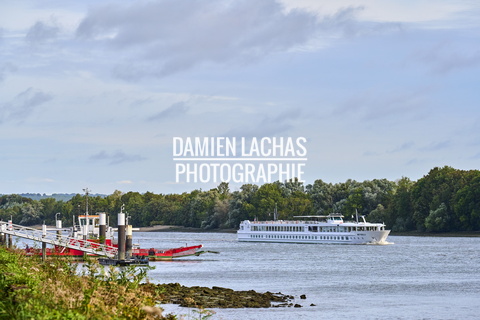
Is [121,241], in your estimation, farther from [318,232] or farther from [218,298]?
[318,232]

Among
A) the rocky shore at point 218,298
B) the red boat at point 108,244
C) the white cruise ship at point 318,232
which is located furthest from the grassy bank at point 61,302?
the white cruise ship at point 318,232

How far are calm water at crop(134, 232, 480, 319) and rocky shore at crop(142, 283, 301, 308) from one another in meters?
1.22

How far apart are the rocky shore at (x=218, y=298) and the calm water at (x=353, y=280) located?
1220 millimetres

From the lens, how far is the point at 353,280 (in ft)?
216

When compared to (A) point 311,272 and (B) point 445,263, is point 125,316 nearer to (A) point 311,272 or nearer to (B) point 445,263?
(A) point 311,272

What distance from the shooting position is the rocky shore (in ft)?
145

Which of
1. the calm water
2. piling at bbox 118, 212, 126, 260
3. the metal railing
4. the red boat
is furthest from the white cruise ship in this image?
piling at bbox 118, 212, 126, 260

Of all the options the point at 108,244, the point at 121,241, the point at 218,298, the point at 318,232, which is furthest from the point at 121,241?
the point at 318,232

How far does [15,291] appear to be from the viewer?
24.2 m

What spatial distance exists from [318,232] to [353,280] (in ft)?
262

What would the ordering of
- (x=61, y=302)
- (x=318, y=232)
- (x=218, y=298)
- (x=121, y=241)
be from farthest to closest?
(x=318, y=232)
(x=121, y=241)
(x=218, y=298)
(x=61, y=302)

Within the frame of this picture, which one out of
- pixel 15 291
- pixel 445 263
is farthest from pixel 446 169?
pixel 15 291

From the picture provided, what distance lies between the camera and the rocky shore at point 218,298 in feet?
145

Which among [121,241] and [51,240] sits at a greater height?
[51,240]
